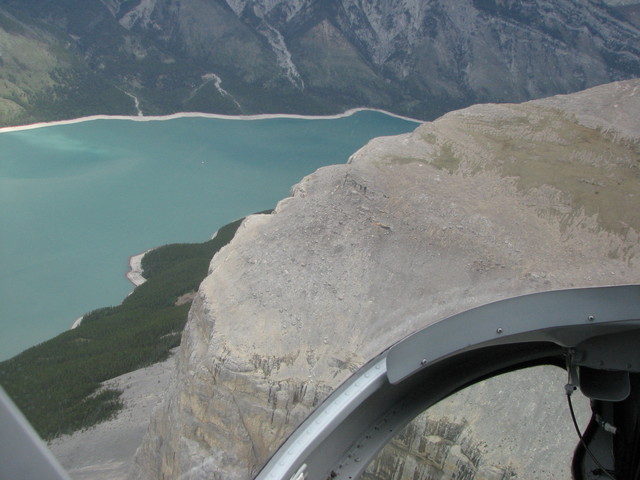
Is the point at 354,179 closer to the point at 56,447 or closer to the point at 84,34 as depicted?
the point at 56,447

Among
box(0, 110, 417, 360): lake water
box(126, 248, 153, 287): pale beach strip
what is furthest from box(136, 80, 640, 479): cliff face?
box(126, 248, 153, 287): pale beach strip

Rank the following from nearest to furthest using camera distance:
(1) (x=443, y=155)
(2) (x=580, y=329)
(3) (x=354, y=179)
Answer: (2) (x=580, y=329), (3) (x=354, y=179), (1) (x=443, y=155)

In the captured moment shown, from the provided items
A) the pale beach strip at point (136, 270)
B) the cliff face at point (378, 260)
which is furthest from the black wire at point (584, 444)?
the pale beach strip at point (136, 270)

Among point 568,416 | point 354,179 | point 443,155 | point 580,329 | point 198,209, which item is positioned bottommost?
point 568,416

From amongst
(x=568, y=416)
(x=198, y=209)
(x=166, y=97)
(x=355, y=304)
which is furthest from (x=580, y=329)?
(x=166, y=97)

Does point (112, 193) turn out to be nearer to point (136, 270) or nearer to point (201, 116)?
point (136, 270)

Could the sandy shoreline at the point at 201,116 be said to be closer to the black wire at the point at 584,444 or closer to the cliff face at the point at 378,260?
the cliff face at the point at 378,260
